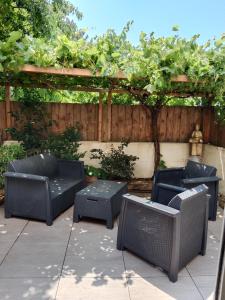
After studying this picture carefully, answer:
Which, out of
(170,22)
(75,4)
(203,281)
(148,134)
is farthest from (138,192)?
(75,4)

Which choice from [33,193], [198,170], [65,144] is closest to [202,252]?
[198,170]

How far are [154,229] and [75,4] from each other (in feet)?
22.9

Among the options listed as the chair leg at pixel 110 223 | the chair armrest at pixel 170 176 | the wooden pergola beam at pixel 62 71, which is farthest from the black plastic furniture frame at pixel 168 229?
the wooden pergola beam at pixel 62 71

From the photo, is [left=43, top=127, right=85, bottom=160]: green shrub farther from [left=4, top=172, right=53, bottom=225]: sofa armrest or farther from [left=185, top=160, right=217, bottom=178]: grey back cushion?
[left=185, top=160, right=217, bottom=178]: grey back cushion

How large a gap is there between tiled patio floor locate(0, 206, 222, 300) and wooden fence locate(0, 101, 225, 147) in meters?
2.67

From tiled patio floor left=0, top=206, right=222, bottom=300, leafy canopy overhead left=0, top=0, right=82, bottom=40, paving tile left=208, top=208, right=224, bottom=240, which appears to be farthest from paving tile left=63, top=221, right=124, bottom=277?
leafy canopy overhead left=0, top=0, right=82, bottom=40

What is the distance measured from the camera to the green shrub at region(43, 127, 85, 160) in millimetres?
4975

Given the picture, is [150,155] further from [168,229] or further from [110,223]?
[168,229]

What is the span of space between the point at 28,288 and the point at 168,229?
138 centimetres

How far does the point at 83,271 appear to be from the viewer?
8.32 feet

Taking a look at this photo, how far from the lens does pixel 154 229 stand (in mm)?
2502

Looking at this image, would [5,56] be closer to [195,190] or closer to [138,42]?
[138,42]

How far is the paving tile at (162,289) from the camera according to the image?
86.4 inches

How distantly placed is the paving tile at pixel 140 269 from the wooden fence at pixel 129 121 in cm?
321
